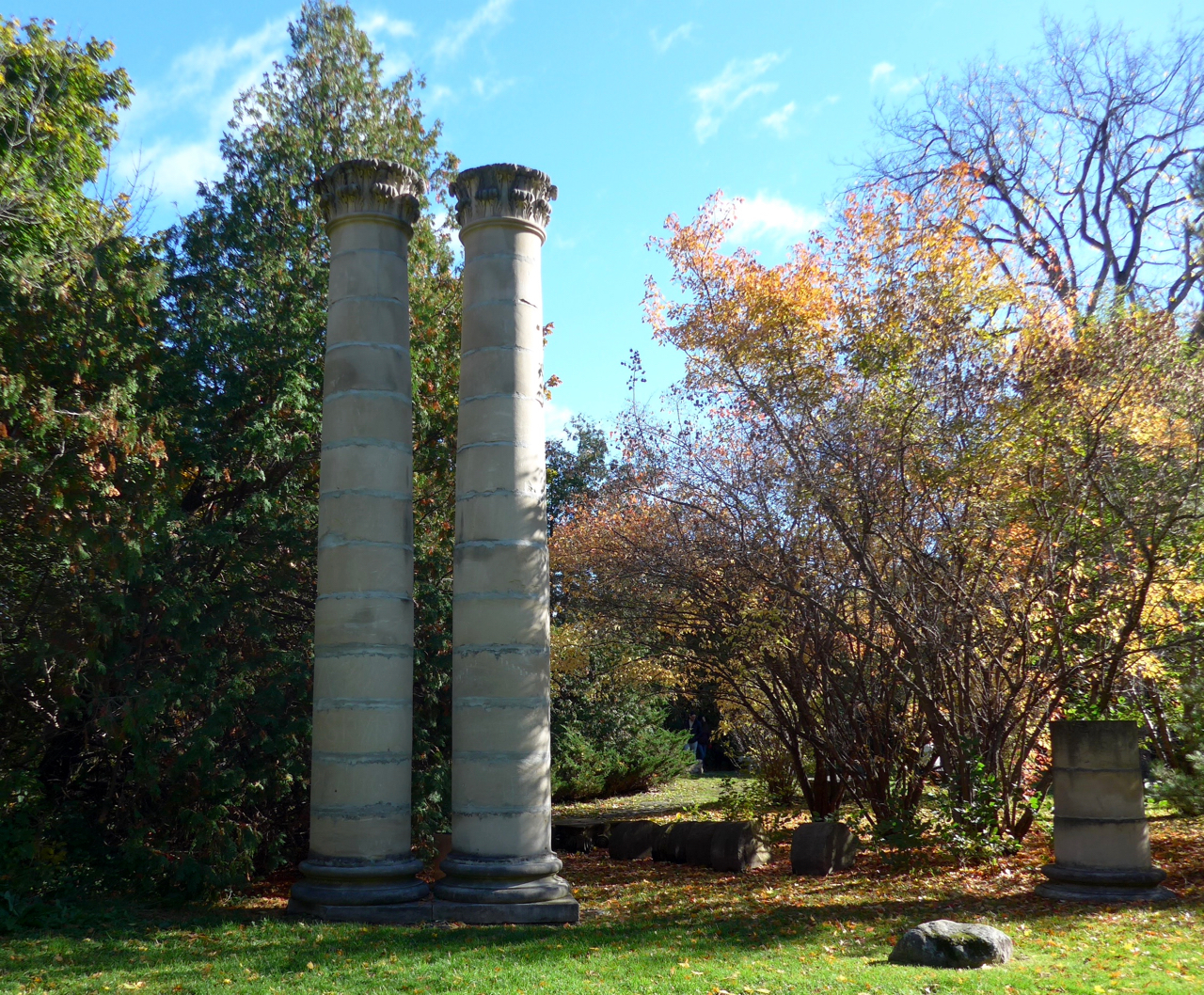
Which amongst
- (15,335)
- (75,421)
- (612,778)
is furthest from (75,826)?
(612,778)

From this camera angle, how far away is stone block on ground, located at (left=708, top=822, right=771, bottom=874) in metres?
14.2

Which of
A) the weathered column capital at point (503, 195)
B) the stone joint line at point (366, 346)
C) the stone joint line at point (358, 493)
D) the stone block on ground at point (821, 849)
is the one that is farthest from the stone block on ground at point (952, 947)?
the weathered column capital at point (503, 195)

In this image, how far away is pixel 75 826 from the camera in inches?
487

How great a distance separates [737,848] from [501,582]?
587 cm

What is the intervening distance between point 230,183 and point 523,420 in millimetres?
7555

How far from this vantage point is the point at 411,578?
11469 millimetres

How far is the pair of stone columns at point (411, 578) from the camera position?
10.5 metres

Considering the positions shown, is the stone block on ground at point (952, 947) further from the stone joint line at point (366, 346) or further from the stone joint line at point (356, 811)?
the stone joint line at point (366, 346)

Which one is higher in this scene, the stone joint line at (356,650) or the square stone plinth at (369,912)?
the stone joint line at (356,650)

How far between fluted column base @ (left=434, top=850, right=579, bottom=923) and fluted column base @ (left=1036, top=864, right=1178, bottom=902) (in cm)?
558

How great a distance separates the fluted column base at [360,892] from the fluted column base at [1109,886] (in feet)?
23.0

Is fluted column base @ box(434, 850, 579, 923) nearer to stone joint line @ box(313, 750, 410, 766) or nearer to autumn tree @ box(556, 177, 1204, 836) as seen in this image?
stone joint line @ box(313, 750, 410, 766)

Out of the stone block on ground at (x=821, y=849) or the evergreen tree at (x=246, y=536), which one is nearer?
the evergreen tree at (x=246, y=536)

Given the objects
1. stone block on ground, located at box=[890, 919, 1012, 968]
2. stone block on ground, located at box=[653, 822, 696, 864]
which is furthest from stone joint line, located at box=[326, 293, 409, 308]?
stone block on ground, located at box=[653, 822, 696, 864]
